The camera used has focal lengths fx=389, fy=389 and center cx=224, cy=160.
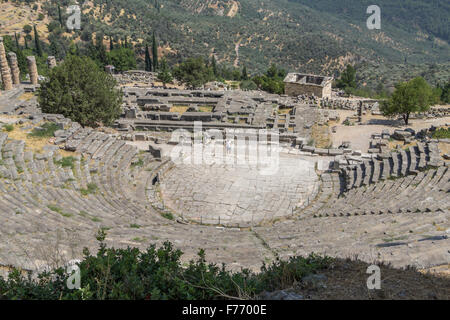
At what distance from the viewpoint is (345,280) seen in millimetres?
6082

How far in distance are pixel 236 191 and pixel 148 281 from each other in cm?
1030

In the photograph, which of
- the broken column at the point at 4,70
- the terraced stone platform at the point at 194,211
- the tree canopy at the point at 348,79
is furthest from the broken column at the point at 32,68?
the tree canopy at the point at 348,79

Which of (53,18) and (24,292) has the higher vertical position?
(53,18)

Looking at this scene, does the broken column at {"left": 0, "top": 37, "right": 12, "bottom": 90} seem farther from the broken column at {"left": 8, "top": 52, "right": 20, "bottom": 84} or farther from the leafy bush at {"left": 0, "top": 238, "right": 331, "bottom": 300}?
the leafy bush at {"left": 0, "top": 238, "right": 331, "bottom": 300}

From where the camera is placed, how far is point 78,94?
68.7 feet

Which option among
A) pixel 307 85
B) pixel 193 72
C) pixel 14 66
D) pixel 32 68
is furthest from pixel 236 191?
pixel 14 66

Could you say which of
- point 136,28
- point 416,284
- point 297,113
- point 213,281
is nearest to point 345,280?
point 416,284

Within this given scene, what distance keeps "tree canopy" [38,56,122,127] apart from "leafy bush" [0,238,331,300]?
52.8 ft

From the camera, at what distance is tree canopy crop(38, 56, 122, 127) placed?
20797 millimetres

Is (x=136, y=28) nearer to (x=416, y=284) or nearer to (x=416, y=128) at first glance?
(x=416, y=128)

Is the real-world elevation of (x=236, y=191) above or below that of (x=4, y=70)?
below

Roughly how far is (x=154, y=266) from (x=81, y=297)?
1.31m

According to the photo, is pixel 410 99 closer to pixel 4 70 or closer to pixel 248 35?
pixel 4 70

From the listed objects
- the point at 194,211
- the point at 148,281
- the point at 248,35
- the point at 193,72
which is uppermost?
the point at 248,35
